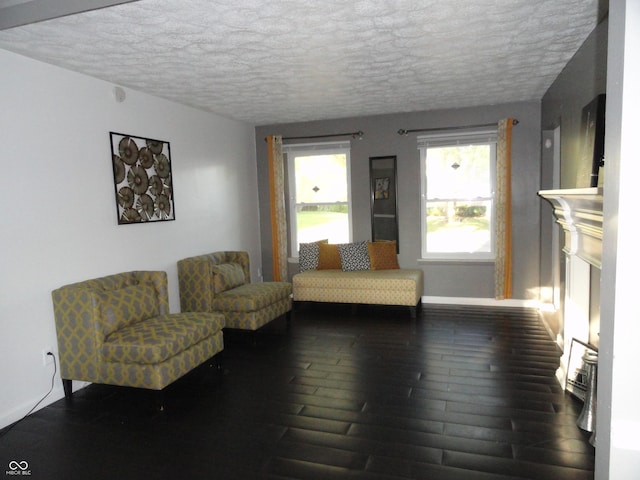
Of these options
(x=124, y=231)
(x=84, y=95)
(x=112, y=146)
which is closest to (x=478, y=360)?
(x=124, y=231)

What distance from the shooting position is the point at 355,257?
5.88 m

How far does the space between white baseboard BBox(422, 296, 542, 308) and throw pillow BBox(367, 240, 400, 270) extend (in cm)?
69

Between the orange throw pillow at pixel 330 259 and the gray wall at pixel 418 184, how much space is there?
424 mm

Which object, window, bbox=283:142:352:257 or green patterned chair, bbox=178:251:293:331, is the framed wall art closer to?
green patterned chair, bbox=178:251:293:331

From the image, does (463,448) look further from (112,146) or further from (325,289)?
(112,146)

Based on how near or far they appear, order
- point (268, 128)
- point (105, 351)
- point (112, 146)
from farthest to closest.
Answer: point (268, 128), point (112, 146), point (105, 351)

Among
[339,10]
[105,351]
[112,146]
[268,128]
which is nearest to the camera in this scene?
[339,10]

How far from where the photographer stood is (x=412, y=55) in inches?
136

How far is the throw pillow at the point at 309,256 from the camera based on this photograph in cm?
606

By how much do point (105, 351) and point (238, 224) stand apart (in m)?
3.03

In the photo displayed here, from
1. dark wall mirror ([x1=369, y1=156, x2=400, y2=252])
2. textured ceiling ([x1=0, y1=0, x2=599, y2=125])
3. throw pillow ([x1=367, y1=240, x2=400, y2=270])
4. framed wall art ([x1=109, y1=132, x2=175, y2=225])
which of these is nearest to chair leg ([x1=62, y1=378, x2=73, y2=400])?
framed wall art ([x1=109, y1=132, x2=175, y2=225])

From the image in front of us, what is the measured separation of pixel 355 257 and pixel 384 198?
92 cm

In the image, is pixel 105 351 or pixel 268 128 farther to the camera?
pixel 268 128

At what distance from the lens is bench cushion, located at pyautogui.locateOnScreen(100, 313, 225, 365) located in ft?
10.2
